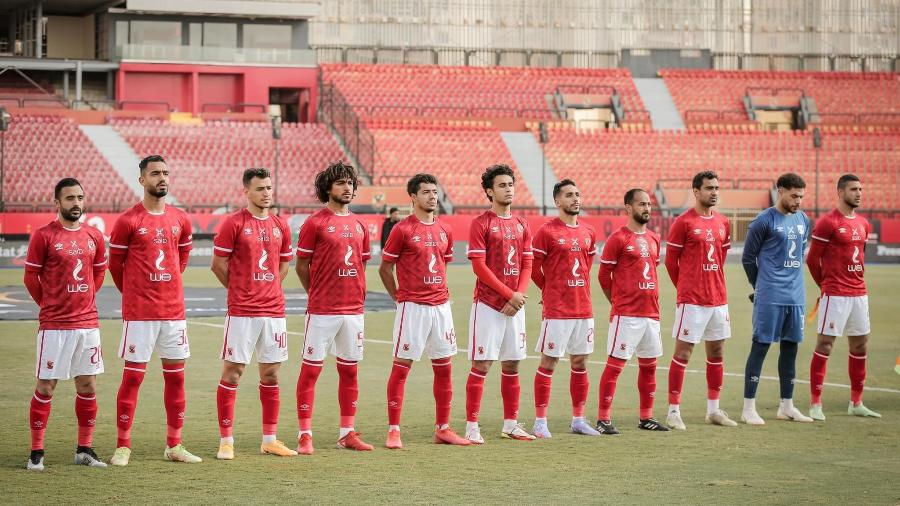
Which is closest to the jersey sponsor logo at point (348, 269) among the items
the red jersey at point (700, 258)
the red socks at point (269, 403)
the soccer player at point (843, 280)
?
the red socks at point (269, 403)

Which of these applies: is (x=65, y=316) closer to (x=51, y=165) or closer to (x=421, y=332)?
(x=421, y=332)

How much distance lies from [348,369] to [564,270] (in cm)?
207

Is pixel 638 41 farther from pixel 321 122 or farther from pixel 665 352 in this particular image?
pixel 665 352

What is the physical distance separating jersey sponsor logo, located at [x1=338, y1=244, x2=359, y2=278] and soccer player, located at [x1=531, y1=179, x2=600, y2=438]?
1.68 metres

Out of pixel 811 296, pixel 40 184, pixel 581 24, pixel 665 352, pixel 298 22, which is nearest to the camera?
pixel 665 352

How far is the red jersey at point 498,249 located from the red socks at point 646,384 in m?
1.43

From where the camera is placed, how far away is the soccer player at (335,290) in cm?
991

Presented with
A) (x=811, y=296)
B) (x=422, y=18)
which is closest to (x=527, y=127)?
(x=422, y=18)

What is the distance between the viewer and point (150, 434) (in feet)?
34.5

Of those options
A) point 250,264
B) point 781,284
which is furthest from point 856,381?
point 250,264

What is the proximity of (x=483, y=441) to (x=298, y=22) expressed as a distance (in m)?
46.9

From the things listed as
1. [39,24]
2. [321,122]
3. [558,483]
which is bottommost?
[558,483]

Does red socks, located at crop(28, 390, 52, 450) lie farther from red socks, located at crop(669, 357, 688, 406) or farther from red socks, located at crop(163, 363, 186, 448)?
red socks, located at crop(669, 357, 688, 406)

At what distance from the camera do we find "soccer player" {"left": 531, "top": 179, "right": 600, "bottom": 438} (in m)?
10.8
